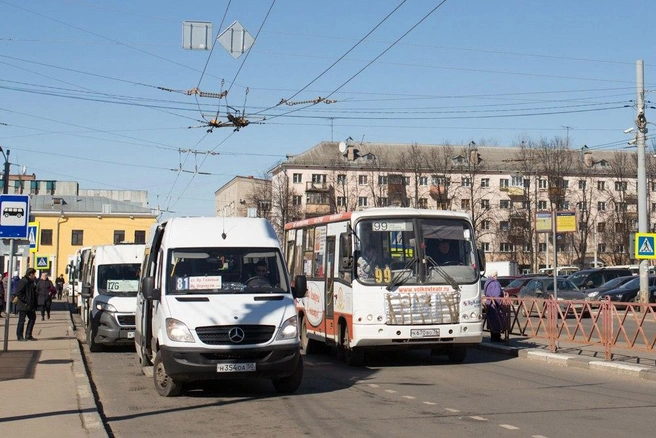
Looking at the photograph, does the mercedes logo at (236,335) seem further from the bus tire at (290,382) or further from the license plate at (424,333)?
the license plate at (424,333)

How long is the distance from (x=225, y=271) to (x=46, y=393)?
9.93ft

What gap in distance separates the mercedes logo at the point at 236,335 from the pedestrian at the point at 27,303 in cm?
1317

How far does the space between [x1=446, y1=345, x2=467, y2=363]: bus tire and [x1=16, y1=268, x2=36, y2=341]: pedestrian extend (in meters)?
11.4

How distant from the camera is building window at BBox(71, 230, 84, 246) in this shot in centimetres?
8900

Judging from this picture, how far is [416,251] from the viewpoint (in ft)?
58.9

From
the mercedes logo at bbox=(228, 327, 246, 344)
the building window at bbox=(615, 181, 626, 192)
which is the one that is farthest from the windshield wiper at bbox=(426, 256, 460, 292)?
the building window at bbox=(615, 181, 626, 192)

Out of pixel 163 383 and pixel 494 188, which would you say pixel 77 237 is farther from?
pixel 163 383

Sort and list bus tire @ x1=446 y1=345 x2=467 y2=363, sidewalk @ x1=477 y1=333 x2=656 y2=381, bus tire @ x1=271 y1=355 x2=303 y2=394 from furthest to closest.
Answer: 1. bus tire @ x1=446 y1=345 x2=467 y2=363
2. sidewalk @ x1=477 y1=333 x2=656 y2=381
3. bus tire @ x1=271 y1=355 x2=303 y2=394

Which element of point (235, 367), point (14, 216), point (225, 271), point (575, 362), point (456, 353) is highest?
point (14, 216)

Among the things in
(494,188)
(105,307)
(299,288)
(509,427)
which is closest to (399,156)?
(494,188)

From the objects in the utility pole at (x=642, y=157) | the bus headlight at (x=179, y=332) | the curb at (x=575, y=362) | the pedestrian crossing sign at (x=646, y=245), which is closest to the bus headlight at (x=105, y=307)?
the curb at (x=575, y=362)

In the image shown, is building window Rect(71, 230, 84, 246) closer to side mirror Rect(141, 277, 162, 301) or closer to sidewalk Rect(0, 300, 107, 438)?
sidewalk Rect(0, 300, 107, 438)

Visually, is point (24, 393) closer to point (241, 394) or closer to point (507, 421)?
point (241, 394)

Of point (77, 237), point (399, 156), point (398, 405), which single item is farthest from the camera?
point (399, 156)
